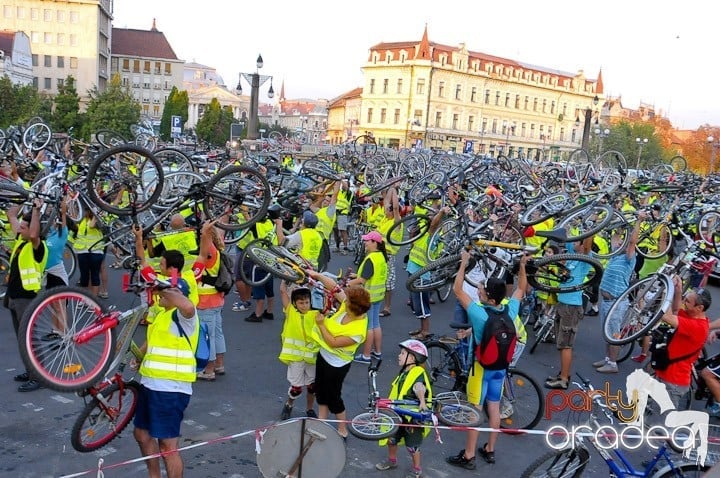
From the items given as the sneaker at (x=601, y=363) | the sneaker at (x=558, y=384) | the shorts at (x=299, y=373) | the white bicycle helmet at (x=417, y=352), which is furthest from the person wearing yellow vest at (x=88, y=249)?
the sneaker at (x=601, y=363)

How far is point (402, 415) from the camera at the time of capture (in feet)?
15.8

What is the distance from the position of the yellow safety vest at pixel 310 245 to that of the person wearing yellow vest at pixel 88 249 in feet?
11.0

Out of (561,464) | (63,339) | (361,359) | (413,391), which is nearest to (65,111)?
(361,359)

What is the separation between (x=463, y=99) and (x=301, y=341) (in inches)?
3365

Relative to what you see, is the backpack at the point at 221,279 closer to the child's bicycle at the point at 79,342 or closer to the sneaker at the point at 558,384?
the child's bicycle at the point at 79,342

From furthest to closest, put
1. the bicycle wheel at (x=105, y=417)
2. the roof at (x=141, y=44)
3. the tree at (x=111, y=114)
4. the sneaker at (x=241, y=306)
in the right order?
the roof at (x=141, y=44), the tree at (x=111, y=114), the sneaker at (x=241, y=306), the bicycle wheel at (x=105, y=417)

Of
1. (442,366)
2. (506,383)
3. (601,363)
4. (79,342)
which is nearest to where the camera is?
(79,342)

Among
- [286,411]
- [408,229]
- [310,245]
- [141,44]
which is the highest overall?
[141,44]

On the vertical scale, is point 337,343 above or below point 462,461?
above

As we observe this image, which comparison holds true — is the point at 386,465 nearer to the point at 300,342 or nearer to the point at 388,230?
the point at 300,342

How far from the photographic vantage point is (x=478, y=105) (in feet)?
289

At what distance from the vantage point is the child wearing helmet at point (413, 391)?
189 inches

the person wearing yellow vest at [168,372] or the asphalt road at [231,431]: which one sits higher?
the person wearing yellow vest at [168,372]

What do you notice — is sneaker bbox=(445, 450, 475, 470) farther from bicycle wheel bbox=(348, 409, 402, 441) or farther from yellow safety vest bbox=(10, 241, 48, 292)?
yellow safety vest bbox=(10, 241, 48, 292)
